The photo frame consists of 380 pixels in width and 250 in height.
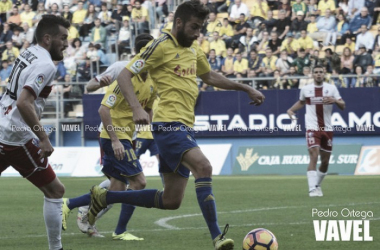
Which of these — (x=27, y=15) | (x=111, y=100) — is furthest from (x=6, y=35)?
(x=111, y=100)

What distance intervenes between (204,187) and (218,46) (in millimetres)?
19814

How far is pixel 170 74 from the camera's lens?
28.0 ft

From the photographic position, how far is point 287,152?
83.0 feet

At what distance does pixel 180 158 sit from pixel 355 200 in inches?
282

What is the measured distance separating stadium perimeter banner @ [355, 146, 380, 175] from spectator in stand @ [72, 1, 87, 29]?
12236 mm

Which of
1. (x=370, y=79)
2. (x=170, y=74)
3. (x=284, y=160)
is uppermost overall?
(x=170, y=74)

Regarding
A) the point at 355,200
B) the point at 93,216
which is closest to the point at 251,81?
the point at 355,200

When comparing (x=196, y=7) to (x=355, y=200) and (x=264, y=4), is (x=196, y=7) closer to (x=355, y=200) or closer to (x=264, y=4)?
(x=355, y=200)

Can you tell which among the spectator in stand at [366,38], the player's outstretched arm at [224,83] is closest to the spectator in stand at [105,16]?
the spectator in stand at [366,38]

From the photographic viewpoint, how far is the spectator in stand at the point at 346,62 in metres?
24.8

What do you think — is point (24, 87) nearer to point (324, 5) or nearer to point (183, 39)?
point (183, 39)

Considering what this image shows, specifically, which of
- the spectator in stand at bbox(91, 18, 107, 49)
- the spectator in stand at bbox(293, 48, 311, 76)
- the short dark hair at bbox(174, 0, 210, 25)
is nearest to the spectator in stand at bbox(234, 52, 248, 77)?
A: the spectator in stand at bbox(293, 48, 311, 76)

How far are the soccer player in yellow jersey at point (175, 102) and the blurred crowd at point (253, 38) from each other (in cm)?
1641

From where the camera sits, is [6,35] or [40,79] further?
[6,35]
